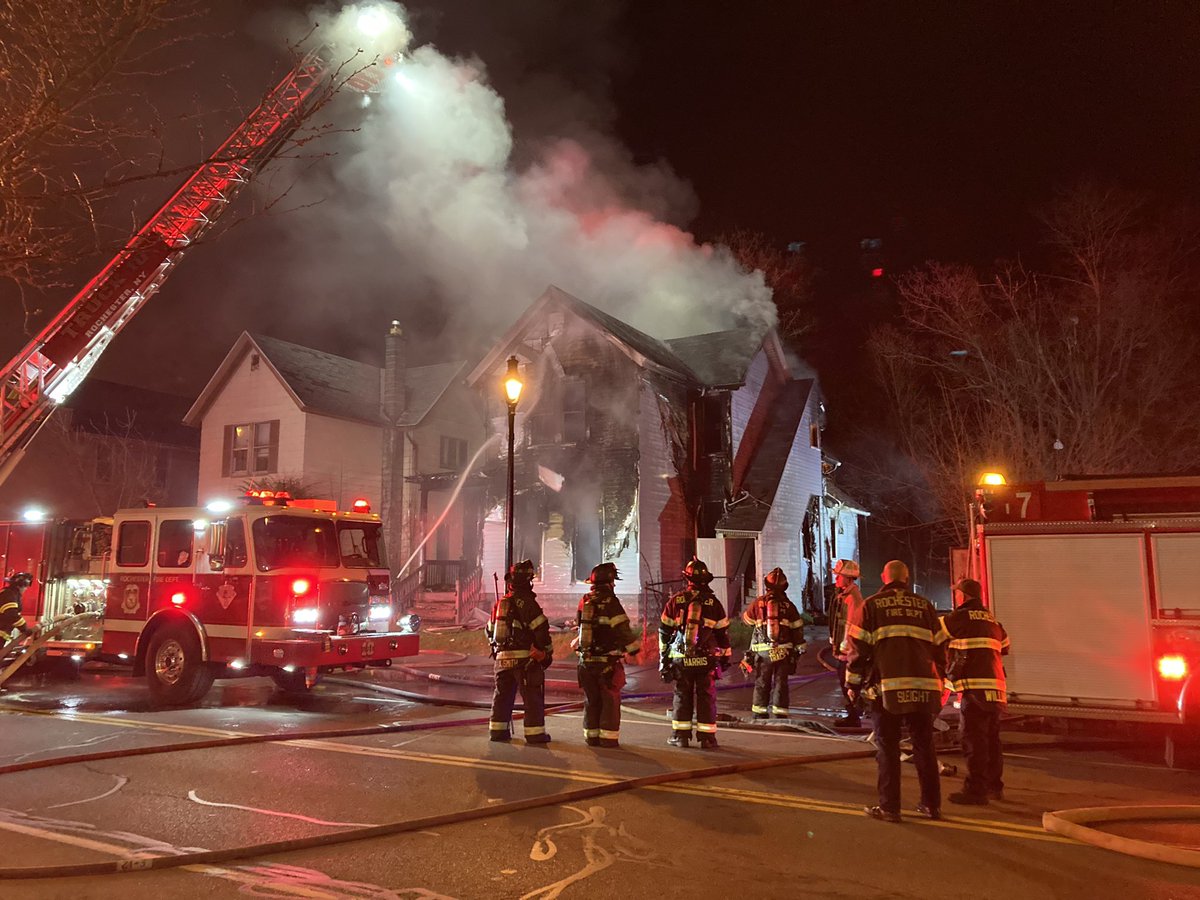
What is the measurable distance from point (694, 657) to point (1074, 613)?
3.48 metres

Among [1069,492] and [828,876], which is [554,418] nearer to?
[1069,492]

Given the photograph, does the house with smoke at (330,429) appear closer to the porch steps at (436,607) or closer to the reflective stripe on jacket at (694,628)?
the porch steps at (436,607)

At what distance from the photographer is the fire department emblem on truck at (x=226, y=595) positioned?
9.85 m

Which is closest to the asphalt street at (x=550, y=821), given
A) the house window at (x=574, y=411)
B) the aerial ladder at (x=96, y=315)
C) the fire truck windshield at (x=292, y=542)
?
the fire truck windshield at (x=292, y=542)

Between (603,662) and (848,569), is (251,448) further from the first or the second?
(848,569)

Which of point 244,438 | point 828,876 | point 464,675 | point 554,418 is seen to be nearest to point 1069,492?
point 828,876

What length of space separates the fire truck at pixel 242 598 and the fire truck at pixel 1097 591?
6712 mm

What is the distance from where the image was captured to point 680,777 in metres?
6.21

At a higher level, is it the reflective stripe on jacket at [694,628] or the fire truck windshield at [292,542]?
the fire truck windshield at [292,542]

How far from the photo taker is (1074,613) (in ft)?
25.0

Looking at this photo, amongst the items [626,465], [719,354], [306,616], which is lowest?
[306,616]

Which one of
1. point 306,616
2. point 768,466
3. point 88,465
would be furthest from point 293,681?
point 88,465

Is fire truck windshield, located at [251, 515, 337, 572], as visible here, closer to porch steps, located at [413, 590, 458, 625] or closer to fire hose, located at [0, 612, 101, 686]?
fire hose, located at [0, 612, 101, 686]

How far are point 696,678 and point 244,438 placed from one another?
21.1m
